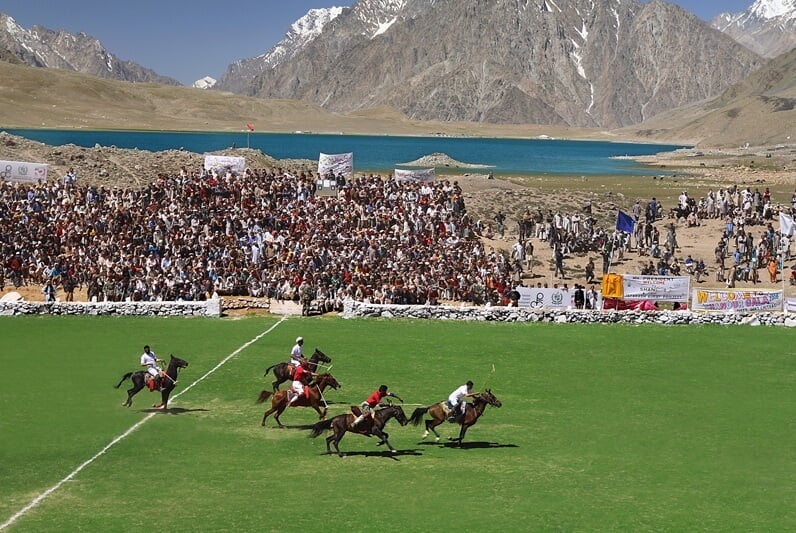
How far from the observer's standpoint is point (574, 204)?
232 feet

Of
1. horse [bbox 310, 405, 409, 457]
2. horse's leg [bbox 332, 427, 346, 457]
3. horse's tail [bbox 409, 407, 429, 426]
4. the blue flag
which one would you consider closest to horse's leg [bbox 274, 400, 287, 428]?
horse [bbox 310, 405, 409, 457]

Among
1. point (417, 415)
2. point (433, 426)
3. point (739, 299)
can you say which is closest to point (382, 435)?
point (417, 415)

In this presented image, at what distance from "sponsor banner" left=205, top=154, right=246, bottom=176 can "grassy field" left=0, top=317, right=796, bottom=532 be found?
64.1 feet

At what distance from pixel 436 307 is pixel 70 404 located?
17.0 metres

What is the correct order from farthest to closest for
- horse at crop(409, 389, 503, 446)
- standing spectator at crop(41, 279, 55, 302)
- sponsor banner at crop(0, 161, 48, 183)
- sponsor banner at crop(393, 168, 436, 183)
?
sponsor banner at crop(393, 168, 436, 183), sponsor banner at crop(0, 161, 48, 183), standing spectator at crop(41, 279, 55, 302), horse at crop(409, 389, 503, 446)

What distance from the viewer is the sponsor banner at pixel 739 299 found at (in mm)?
40500

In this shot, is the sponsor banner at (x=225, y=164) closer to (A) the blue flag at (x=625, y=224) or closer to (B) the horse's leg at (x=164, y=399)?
(A) the blue flag at (x=625, y=224)

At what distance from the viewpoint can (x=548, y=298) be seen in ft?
136

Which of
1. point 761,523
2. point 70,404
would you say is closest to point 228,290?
point 70,404

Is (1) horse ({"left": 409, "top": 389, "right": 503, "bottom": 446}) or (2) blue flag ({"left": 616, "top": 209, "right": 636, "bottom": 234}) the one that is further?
(2) blue flag ({"left": 616, "top": 209, "right": 636, "bottom": 234})

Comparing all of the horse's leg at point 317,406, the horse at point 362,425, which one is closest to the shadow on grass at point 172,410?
the horse's leg at point 317,406

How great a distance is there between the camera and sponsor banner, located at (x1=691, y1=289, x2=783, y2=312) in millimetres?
40500

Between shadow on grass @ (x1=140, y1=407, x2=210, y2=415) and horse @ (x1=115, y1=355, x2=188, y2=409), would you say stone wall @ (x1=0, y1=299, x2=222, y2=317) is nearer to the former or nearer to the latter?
shadow on grass @ (x1=140, y1=407, x2=210, y2=415)

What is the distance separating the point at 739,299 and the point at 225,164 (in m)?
28.1
